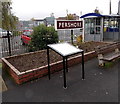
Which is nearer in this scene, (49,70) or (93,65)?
(49,70)

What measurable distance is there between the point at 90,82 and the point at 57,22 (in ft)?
13.8

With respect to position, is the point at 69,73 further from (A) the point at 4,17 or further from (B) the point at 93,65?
(A) the point at 4,17

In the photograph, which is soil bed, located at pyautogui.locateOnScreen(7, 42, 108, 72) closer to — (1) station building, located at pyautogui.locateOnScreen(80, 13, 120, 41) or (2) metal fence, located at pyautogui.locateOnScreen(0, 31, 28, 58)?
(2) metal fence, located at pyautogui.locateOnScreen(0, 31, 28, 58)

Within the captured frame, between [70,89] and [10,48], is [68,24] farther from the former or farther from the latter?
[70,89]

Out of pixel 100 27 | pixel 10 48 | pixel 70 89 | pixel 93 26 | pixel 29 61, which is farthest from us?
pixel 93 26

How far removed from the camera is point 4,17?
18.8ft

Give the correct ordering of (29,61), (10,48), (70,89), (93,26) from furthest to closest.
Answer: (93,26), (10,48), (29,61), (70,89)

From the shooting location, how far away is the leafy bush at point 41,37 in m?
8.06

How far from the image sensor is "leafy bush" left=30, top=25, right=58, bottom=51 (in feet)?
26.5

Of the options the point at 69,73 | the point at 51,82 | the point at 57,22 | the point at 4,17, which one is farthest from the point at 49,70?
the point at 57,22

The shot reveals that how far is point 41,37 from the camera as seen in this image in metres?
8.02

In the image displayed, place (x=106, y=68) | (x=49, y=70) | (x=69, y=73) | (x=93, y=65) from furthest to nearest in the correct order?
(x=93, y=65)
(x=106, y=68)
(x=69, y=73)
(x=49, y=70)

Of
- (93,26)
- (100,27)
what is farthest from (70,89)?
(93,26)

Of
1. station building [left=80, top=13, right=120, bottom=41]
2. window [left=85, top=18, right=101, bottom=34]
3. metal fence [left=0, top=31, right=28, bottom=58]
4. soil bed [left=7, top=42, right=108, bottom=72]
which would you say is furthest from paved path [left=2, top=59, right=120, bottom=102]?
window [left=85, top=18, right=101, bottom=34]
